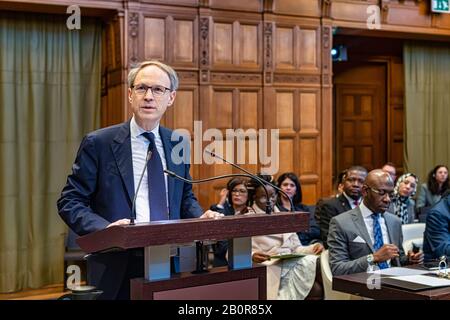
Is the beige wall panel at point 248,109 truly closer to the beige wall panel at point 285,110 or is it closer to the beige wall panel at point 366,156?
the beige wall panel at point 285,110

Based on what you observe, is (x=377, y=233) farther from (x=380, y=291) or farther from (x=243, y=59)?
(x=243, y=59)

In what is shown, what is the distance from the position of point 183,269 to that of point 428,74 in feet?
23.7

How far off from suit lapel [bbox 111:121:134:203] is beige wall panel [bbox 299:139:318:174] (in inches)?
187

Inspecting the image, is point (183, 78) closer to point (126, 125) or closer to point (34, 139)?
point (34, 139)

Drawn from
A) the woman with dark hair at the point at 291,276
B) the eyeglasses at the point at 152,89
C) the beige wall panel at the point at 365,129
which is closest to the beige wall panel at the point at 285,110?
the woman with dark hair at the point at 291,276

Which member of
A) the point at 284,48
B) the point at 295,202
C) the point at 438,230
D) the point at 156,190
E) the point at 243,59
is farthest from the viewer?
the point at 284,48

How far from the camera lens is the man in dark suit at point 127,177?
6.31 ft

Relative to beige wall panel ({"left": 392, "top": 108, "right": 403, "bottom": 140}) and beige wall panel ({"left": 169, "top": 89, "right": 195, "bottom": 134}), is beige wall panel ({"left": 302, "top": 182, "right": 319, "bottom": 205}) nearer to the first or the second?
beige wall panel ({"left": 169, "top": 89, "right": 195, "bottom": 134})

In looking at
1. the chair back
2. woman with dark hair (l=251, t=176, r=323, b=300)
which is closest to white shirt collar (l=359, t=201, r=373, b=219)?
woman with dark hair (l=251, t=176, r=323, b=300)

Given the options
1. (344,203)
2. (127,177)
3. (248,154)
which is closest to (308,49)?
(248,154)

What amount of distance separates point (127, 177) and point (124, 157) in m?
0.07

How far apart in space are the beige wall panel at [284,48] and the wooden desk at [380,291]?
3.85 meters

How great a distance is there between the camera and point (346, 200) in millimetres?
4898

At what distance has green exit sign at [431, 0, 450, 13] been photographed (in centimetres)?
734
